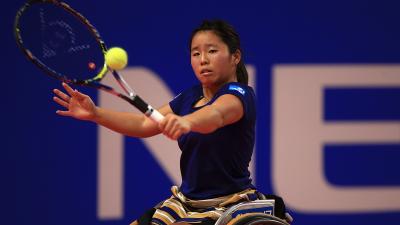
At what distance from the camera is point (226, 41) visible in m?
3.03

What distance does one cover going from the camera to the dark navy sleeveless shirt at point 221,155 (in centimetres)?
289

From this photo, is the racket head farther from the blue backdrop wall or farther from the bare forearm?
the blue backdrop wall

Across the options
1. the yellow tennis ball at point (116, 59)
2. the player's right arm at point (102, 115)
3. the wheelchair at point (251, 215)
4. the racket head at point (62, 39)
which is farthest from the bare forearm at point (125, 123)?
the wheelchair at point (251, 215)

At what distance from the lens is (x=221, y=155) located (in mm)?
2900

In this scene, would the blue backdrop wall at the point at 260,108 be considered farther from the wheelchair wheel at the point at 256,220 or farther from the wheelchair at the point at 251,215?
the wheelchair wheel at the point at 256,220

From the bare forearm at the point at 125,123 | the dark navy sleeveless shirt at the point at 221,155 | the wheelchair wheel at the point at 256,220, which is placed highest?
the bare forearm at the point at 125,123

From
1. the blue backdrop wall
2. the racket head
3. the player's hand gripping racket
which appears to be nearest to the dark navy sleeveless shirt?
the player's hand gripping racket

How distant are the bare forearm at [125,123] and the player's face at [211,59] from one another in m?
0.30

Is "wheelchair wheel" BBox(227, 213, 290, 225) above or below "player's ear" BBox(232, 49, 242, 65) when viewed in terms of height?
below

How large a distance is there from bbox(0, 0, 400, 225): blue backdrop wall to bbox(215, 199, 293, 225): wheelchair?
1.68 metres

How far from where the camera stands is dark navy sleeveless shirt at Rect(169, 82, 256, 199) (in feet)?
9.49

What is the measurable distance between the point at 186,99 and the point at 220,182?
42cm

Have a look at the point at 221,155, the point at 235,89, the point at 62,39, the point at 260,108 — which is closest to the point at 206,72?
the point at 235,89

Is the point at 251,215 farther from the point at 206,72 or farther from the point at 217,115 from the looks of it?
the point at 206,72
